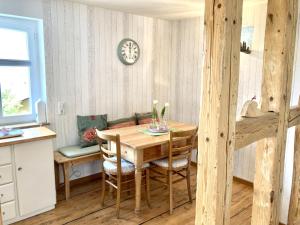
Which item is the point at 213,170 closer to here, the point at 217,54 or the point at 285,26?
the point at 217,54

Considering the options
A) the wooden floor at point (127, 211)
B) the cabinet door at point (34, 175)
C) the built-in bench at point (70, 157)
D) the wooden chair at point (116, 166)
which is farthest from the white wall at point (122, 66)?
the wooden chair at point (116, 166)

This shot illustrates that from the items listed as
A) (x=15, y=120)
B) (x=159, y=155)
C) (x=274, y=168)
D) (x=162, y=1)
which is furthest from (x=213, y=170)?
(x=15, y=120)

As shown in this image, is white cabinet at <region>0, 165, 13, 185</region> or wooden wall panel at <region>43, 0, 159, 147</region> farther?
wooden wall panel at <region>43, 0, 159, 147</region>

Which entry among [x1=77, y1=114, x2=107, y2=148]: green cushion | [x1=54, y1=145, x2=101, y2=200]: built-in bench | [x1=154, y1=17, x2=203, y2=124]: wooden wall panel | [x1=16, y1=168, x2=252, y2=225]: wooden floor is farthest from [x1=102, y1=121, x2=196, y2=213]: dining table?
[x1=154, y1=17, x2=203, y2=124]: wooden wall panel

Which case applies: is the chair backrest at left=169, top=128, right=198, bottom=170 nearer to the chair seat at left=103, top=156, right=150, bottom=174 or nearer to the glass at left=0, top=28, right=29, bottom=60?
the chair seat at left=103, top=156, right=150, bottom=174

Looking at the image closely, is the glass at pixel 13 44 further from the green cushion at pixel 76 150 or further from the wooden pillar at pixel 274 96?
the wooden pillar at pixel 274 96

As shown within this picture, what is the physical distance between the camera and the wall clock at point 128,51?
144 inches

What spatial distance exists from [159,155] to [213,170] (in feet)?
4.98

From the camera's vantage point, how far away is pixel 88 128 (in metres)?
3.33

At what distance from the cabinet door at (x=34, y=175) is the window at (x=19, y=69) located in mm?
657

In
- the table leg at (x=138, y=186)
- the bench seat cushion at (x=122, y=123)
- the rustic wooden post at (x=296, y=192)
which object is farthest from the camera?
the bench seat cushion at (x=122, y=123)

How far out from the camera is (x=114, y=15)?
3.53m

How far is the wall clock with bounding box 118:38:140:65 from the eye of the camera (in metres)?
3.66

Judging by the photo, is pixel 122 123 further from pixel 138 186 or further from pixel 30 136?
pixel 30 136
